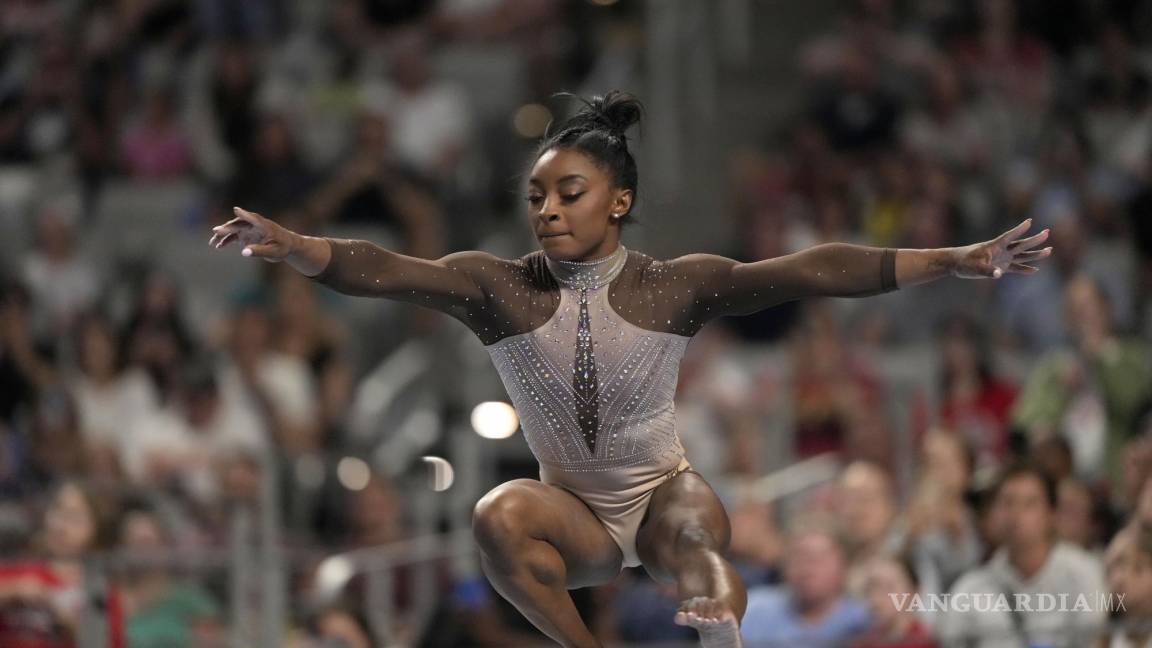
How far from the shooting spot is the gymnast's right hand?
398cm

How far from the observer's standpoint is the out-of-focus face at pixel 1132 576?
5.21 meters

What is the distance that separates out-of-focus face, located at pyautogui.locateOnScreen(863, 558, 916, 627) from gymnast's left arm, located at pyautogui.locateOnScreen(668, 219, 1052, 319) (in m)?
1.98

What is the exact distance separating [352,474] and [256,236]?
13.6 feet

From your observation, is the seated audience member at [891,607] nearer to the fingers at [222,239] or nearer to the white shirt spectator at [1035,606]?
A: the white shirt spectator at [1035,606]

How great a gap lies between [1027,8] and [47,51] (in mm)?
6324

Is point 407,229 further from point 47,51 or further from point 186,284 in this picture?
point 47,51

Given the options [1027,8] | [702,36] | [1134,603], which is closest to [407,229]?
[702,36]

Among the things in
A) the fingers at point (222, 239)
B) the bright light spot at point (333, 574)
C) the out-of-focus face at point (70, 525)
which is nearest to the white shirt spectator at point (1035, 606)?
the bright light spot at point (333, 574)

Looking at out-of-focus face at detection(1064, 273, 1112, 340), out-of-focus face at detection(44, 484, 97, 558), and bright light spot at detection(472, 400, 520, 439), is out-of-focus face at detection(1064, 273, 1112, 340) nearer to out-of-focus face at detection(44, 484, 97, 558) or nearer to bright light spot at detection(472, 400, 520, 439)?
bright light spot at detection(472, 400, 520, 439)

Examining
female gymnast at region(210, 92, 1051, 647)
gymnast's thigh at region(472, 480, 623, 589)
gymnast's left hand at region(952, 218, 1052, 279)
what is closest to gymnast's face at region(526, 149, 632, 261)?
female gymnast at region(210, 92, 1051, 647)

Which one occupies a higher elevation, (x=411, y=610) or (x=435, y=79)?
(x=435, y=79)

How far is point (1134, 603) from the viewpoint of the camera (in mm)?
5227

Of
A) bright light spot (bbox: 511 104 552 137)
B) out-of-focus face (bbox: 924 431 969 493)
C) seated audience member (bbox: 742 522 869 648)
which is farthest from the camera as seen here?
bright light spot (bbox: 511 104 552 137)

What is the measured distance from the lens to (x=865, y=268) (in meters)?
4.15
